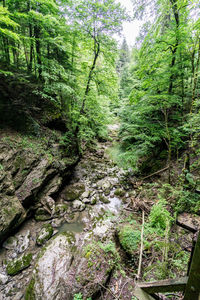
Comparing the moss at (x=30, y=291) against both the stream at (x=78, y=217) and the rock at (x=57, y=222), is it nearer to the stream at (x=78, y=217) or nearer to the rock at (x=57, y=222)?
the stream at (x=78, y=217)

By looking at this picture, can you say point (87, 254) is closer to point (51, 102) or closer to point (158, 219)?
point (158, 219)

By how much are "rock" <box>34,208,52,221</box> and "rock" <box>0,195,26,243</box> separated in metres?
0.56

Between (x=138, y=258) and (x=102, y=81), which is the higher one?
(x=102, y=81)

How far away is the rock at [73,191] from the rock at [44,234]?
5.12 feet

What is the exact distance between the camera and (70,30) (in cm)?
644

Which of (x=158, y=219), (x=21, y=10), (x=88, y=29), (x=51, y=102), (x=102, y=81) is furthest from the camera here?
(x=102, y=81)

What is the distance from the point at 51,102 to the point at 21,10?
407cm

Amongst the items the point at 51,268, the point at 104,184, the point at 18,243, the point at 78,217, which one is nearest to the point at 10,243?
the point at 18,243

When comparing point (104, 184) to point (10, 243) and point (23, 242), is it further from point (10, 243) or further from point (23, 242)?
point (10, 243)

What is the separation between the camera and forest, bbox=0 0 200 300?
316 cm

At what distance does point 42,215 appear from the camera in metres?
4.84

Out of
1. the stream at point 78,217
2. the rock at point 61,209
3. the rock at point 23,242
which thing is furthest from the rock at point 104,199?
the rock at point 23,242

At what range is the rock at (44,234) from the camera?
13.1 ft

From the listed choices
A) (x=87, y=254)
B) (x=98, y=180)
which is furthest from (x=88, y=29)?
(x=87, y=254)
